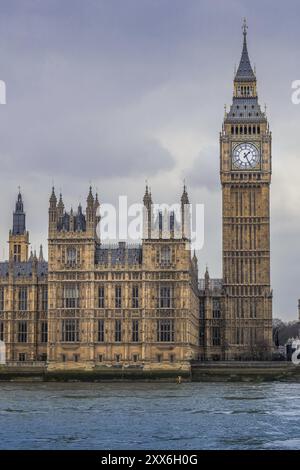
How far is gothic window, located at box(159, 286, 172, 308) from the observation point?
126 m

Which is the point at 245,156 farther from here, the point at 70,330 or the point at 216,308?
the point at 70,330

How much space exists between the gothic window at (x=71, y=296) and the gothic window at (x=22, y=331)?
8.94 m

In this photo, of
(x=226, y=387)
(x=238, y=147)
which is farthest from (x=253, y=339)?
(x=226, y=387)

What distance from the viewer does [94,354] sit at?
125750mm

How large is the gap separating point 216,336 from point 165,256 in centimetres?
3088

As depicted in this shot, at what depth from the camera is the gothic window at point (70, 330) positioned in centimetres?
12631

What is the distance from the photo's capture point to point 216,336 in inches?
6048

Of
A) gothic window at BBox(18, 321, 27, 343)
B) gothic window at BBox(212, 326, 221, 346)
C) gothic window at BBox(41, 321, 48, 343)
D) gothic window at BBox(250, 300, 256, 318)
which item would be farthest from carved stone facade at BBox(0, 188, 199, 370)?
gothic window at BBox(212, 326, 221, 346)

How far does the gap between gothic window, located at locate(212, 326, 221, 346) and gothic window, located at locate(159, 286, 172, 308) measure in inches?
1119

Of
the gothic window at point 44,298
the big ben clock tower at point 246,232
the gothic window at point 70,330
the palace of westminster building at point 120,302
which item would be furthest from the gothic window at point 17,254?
the gothic window at point 70,330

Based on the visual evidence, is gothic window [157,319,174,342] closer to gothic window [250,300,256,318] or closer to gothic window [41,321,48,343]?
gothic window [41,321,48,343]

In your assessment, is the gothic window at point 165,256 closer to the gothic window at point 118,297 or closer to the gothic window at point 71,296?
the gothic window at point 118,297

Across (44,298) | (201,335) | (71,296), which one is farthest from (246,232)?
(71,296)
